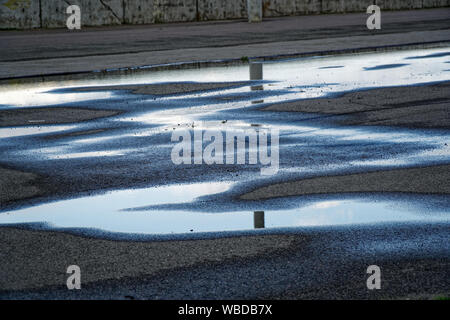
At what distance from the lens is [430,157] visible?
9016 mm

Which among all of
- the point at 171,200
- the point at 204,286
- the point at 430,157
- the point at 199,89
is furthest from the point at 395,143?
the point at 199,89

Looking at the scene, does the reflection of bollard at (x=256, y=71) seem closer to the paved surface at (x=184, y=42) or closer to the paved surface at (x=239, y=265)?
the paved surface at (x=184, y=42)

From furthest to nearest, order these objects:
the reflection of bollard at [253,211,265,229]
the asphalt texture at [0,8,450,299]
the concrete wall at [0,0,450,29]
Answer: the concrete wall at [0,0,450,29] → the reflection of bollard at [253,211,265,229] → the asphalt texture at [0,8,450,299]

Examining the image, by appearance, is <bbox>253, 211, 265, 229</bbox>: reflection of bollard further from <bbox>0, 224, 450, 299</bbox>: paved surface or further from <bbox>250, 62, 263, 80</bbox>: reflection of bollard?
<bbox>250, 62, 263, 80</bbox>: reflection of bollard

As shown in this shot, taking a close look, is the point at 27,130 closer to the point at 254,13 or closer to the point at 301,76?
the point at 301,76

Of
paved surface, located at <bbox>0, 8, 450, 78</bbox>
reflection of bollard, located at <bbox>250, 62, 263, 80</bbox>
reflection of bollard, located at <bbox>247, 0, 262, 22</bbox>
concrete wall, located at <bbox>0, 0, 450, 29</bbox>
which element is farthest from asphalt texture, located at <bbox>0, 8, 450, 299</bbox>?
reflection of bollard, located at <bbox>247, 0, 262, 22</bbox>

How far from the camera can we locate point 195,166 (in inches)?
353

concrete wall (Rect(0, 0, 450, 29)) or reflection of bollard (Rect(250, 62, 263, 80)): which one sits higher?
concrete wall (Rect(0, 0, 450, 29))

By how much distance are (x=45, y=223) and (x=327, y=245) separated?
1.97 metres

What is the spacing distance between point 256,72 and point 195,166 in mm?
→ 9346

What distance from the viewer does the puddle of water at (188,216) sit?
6.79 m

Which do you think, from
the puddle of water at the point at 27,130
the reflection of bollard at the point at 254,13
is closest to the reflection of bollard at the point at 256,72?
the puddle of water at the point at 27,130

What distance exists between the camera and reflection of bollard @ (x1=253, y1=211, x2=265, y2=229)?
676cm

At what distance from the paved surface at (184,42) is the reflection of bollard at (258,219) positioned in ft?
39.8
